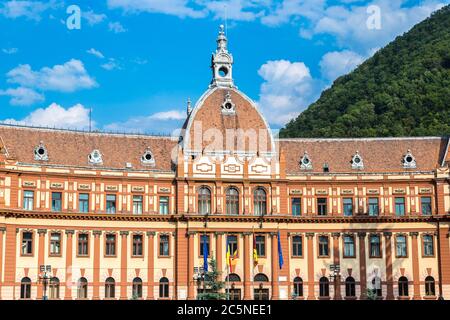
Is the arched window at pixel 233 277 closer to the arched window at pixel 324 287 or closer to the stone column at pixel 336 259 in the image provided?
the arched window at pixel 324 287

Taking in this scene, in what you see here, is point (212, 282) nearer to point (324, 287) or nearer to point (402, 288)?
point (324, 287)

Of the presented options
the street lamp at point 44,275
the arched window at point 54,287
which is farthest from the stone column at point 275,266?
the street lamp at point 44,275

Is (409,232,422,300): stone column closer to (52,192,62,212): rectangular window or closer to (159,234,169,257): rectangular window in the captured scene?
(159,234,169,257): rectangular window

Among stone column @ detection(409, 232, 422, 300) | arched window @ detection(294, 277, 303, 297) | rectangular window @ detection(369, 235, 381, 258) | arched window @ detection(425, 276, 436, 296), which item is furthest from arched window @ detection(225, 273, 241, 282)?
arched window @ detection(425, 276, 436, 296)

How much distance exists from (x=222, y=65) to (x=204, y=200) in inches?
613

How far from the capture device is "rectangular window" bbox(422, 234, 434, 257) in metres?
72.1

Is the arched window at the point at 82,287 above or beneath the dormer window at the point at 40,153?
beneath

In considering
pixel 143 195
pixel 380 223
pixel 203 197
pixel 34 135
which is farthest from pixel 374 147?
pixel 34 135

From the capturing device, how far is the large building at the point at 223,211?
6694 centimetres

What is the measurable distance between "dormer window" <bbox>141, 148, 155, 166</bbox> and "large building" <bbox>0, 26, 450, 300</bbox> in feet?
0.38

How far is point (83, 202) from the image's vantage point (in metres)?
68.6

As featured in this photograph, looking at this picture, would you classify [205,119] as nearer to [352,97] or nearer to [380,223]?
[380,223]

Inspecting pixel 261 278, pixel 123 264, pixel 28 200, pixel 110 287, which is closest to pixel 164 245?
pixel 123 264

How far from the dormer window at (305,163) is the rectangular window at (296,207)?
3.37 meters
